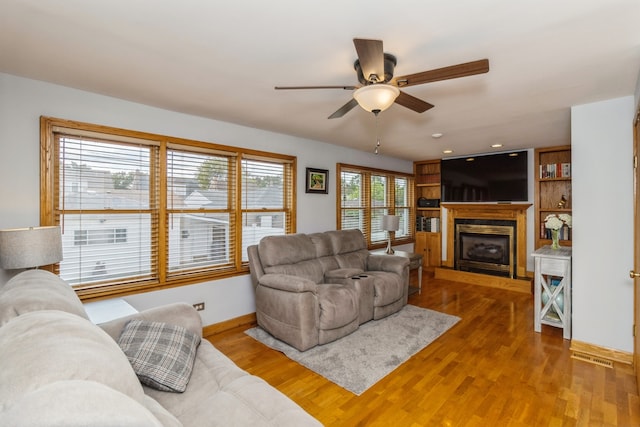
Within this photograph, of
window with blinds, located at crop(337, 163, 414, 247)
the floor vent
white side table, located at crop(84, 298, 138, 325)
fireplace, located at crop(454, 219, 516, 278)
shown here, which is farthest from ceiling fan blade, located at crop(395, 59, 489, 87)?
fireplace, located at crop(454, 219, 516, 278)

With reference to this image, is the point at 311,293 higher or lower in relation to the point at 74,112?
lower

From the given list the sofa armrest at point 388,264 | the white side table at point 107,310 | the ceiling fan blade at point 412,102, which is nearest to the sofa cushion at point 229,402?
the white side table at point 107,310

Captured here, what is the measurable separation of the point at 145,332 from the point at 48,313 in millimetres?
709

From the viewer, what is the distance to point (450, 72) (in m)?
1.73

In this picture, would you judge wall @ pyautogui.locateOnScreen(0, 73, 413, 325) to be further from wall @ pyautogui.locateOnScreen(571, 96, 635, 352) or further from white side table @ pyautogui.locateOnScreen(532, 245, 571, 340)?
wall @ pyautogui.locateOnScreen(571, 96, 635, 352)

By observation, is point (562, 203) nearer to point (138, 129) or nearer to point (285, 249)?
point (285, 249)

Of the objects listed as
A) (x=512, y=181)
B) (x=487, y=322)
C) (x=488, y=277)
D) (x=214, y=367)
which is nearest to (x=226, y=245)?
(x=214, y=367)

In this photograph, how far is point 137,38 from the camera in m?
1.79

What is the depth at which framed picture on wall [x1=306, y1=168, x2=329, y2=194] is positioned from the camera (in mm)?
4410

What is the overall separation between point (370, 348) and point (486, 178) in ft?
13.5

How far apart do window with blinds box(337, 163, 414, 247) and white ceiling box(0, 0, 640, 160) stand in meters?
2.15

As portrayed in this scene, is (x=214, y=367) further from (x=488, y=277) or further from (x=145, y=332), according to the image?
(x=488, y=277)

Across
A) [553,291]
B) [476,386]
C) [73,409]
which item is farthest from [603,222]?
[73,409]

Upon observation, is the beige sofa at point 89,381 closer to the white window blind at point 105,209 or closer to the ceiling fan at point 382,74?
the white window blind at point 105,209
